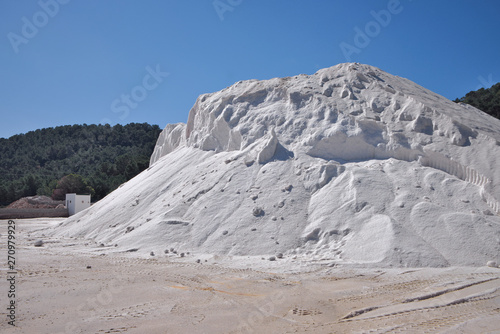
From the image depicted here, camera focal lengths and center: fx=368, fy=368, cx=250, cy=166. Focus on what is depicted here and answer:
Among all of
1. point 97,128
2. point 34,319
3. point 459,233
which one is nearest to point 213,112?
point 459,233

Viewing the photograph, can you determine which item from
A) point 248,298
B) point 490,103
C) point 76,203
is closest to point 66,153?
point 76,203

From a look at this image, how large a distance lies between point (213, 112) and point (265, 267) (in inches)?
410

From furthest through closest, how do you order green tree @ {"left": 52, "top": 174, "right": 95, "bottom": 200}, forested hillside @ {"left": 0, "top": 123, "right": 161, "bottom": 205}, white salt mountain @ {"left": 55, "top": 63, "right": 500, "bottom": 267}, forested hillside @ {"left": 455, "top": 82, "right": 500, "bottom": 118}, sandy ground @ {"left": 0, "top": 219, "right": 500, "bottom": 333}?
forested hillside @ {"left": 0, "top": 123, "right": 161, "bottom": 205}
green tree @ {"left": 52, "top": 174, "right": 95, "bottom": 200}
forested hillside @ {"left": 455, "top": 82, "right": 500, "bottom": 118}
white salt mountain @ {"left": 55, "top": 63, "right": 500, "bottom": 267}
sandy ground @ {"left": 0, "top": 219, "right": 500, "bottom": 333}

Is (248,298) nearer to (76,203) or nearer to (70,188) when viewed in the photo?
(76,203)

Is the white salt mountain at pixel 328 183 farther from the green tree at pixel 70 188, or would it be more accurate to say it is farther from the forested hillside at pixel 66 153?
the forested hillside at pixel 66 153

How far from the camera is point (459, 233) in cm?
839

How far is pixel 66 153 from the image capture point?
64438 millimetres

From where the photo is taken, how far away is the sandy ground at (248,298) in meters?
4.70

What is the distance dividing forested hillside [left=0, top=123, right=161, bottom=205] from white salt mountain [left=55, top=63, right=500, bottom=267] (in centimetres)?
2701

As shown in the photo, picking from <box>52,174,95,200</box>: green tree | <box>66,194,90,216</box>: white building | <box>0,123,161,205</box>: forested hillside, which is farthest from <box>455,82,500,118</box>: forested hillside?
<box>52,174,95,200</box>: green tree

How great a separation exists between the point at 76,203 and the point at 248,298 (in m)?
24.7

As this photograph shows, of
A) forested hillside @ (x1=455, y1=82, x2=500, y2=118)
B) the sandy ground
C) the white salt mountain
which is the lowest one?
the sandy ground

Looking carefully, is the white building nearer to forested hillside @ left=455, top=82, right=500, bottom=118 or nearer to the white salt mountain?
the white salt mountain

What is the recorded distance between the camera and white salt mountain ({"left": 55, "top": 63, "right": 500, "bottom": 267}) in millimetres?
8719
